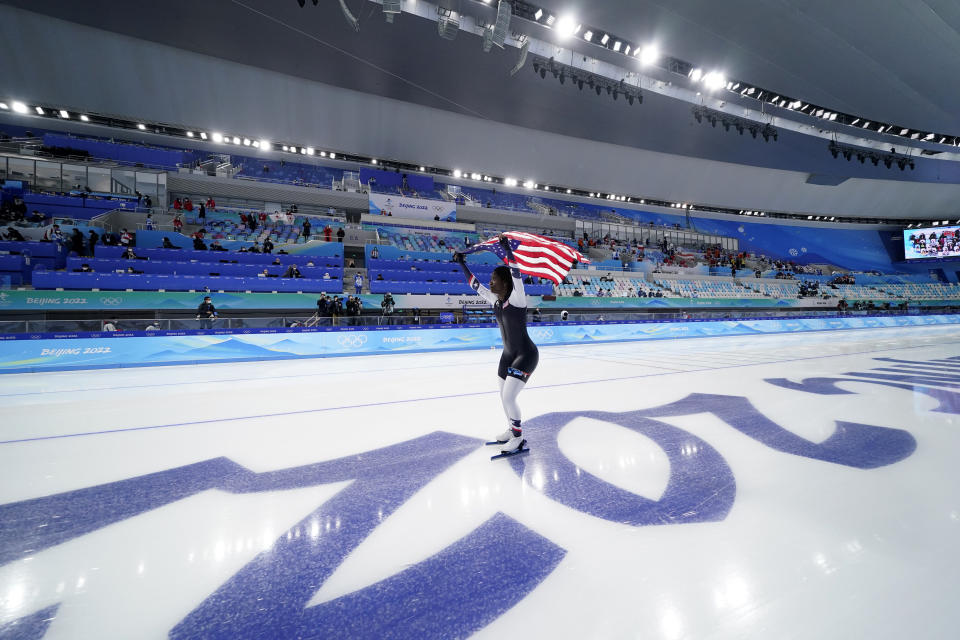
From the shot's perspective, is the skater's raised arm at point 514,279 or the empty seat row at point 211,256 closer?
the skater's raised arm at point 514,279

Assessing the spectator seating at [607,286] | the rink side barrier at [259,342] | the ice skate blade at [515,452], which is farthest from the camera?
the spectator seating at [607,286]

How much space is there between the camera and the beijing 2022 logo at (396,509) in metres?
1.52

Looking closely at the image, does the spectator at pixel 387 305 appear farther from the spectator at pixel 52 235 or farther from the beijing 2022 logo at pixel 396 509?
the beijing 2022 logo at pixel 396 509

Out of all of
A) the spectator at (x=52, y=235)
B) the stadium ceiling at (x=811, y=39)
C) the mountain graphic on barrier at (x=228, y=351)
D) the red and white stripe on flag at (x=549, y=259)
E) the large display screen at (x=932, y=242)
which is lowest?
the mountain graphic on barrier at (x=228, y=351)

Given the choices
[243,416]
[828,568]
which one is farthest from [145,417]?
[828,568]

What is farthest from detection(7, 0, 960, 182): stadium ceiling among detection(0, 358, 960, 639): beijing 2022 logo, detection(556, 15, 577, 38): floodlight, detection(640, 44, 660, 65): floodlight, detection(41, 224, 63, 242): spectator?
detection(0, 358, 960, 639): beijing 2022 logo

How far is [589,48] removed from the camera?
17.5 m

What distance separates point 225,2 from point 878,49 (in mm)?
26869

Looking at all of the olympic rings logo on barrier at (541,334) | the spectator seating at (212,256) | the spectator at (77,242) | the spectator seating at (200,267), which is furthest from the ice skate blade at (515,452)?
the spectator at (77,242)

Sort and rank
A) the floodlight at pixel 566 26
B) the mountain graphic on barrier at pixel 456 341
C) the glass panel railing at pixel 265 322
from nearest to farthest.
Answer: the glass panel railing at pixel 265 322, the mountain graphic on barrier at pixel 456 341, the floodlight at pixel 566 26

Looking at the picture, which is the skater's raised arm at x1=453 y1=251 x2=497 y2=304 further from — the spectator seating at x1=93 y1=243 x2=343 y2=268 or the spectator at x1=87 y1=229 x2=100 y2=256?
the spectator at x1=87 y1=229 x2=100 y2=256

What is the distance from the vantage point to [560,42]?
56.0ft

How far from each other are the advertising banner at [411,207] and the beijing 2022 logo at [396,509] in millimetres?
23103

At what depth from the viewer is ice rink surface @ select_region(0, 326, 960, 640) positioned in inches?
60.2
